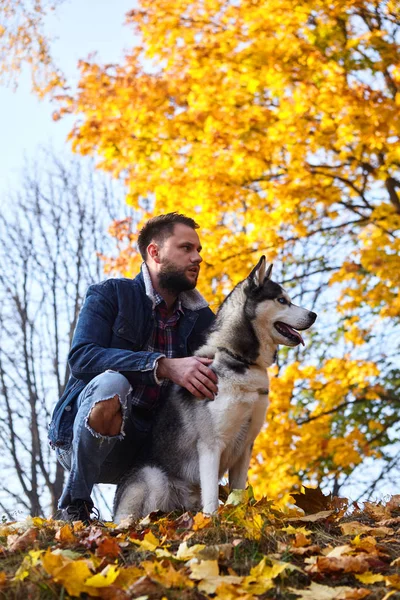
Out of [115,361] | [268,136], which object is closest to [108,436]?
[115,361]

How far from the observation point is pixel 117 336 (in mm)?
4254

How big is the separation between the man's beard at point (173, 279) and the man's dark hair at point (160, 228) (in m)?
0.19

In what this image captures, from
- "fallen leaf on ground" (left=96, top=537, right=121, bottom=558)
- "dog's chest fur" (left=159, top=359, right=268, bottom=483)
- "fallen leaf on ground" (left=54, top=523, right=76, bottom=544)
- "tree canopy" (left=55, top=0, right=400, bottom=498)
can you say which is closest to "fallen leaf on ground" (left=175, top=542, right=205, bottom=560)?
"fallen leaf on ground" (left=96, top=537, right=121, bottom=558)

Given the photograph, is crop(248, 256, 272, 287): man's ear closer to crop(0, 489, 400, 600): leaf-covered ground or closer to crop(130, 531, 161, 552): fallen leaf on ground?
crop(0, 489, 400, 600): leaf-covered ground

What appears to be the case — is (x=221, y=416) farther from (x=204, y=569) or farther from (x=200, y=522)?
(x=204, y=569)

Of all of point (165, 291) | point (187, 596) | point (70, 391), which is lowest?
point (187, 596)

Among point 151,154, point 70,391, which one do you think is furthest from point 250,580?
point 151,154

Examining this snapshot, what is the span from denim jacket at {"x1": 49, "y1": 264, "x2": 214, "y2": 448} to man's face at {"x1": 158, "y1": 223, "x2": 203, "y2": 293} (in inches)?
5.1

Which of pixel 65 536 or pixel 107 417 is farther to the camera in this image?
pixel 107 417

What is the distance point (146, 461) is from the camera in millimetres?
4156

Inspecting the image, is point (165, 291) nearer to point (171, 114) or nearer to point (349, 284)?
point (171, 114)

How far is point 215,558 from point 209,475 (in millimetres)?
1149

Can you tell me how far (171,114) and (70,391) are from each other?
5.56 m

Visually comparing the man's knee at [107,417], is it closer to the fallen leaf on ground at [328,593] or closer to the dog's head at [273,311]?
the dog's head at [273,311]
